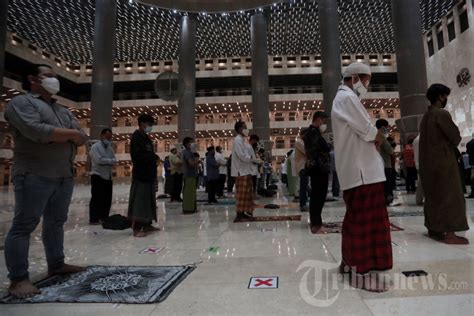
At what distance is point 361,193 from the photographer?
208cm

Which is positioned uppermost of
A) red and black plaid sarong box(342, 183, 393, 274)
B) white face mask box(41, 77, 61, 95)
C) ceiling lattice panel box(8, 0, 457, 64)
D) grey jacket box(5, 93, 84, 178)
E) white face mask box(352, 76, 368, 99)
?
ceiling lattice panel box(8, 0, 457, 64)

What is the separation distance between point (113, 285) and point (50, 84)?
1.41 meters

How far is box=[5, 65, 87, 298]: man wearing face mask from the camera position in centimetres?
201

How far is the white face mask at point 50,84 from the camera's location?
7.25 feet

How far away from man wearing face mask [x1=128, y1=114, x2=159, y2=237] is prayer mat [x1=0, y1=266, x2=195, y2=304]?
5.10 feet

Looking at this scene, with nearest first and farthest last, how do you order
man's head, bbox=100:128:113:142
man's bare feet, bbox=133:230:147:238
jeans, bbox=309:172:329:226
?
1. jeans, bbox=309:172:329:226
2. man's bare feet, bbox=133:230:147:238
3. man's head, bbox=100:128:113:142

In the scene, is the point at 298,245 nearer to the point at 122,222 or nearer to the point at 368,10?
the point at 122,222

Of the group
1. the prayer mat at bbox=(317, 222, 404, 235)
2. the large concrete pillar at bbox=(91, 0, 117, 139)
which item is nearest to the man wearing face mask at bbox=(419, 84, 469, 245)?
the prayer mat at bbox=(317, 222, 404, 235)

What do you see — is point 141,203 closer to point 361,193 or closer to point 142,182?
point 142,182

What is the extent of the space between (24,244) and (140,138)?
7.29 ft

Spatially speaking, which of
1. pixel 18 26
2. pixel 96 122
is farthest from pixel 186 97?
pixel 18 26

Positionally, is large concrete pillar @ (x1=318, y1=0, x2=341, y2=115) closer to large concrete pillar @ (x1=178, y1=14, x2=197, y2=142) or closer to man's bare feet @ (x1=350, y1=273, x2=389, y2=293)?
large concrete pillar @ (x1=178, y1=14, x2=197, y2=142)

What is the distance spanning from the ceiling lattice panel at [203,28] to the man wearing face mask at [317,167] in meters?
17.6

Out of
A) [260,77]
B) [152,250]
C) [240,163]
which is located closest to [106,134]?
[240,163]
